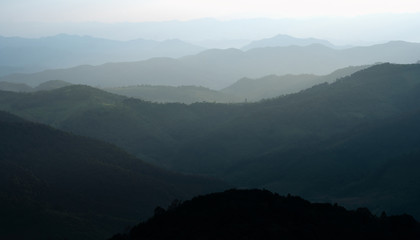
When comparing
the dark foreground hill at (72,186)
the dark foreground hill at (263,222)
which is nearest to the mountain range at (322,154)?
the dark foreground hill at (72,186)

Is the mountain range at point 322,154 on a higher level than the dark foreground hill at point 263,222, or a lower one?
higher

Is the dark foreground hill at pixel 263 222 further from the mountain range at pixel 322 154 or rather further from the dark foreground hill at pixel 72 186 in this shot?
the mountain range at pixel 322 154

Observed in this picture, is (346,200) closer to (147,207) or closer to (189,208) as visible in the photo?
(147,207)

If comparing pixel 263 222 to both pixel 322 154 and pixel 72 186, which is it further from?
pixel 322 154

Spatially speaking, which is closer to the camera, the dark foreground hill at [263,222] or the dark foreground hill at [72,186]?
the dark foreground hill at [263,222]

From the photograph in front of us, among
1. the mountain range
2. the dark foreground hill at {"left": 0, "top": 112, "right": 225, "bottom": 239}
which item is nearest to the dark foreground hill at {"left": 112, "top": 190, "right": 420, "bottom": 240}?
the dark foreground hill at {"left": 0, "top": 112, "right": 225, "bottom": 239}

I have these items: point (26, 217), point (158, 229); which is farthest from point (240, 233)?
point (26, 217)
